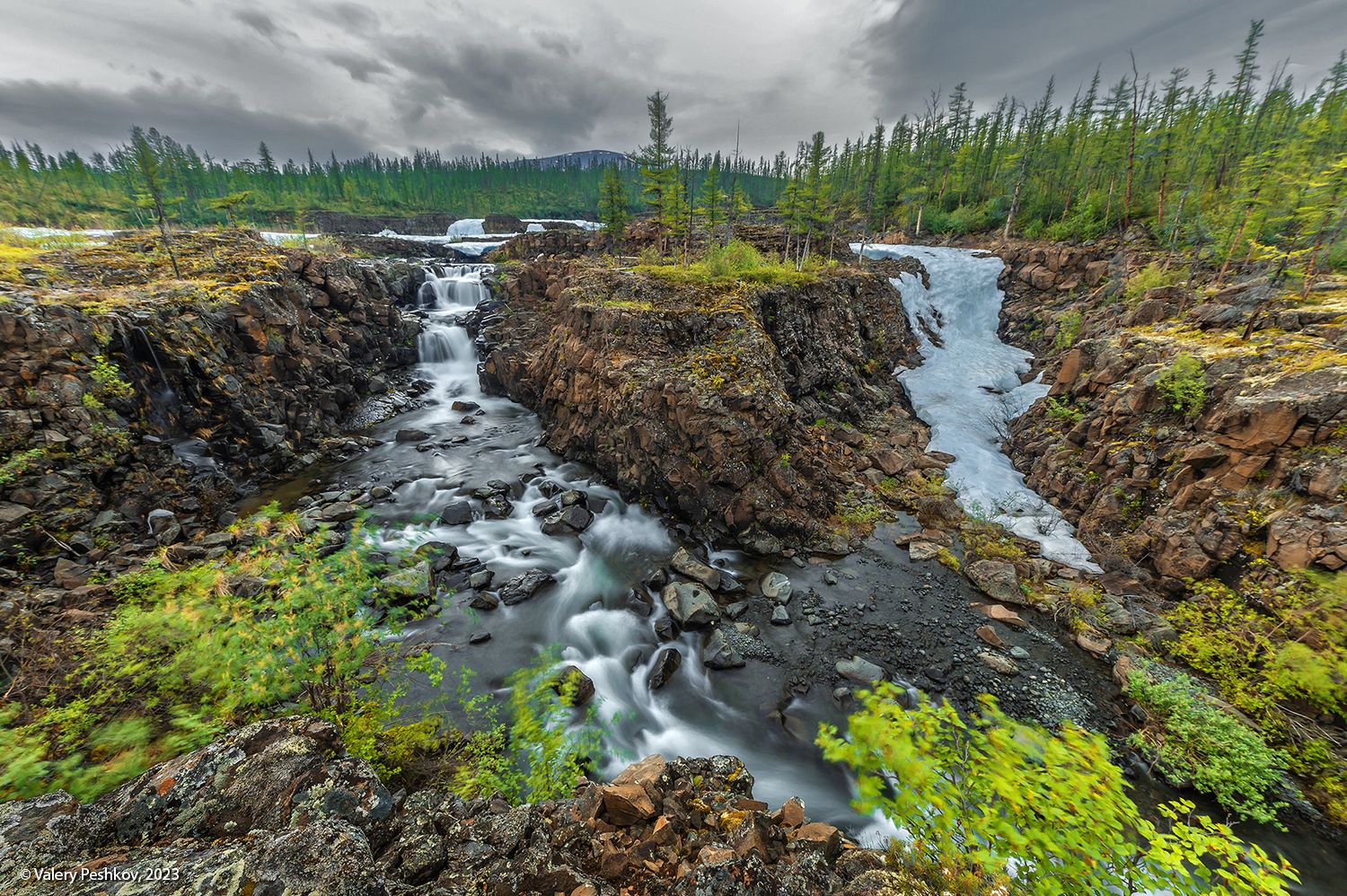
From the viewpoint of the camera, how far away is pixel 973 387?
28.6 m

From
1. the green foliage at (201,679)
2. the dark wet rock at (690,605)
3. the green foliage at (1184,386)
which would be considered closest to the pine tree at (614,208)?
the dark wet rock at (690,605)

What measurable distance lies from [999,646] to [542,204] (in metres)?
148

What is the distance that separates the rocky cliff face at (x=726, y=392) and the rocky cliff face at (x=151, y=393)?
11602 millimetres

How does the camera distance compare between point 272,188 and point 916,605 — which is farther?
point 272,188

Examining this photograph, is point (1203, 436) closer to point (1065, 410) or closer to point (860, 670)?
point (1065, 410)

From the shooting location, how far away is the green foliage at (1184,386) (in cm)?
1502

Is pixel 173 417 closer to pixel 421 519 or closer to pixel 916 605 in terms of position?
pixel 421 519

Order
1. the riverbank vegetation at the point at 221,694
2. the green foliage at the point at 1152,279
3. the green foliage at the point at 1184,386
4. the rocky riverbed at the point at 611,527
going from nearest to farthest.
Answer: the riverbank vegetation at the point at 221,694 → the rocky riverbed at the point at 611,527 → the green foliage at the point at 1184,386 → the green foliage at the point at 1152,279

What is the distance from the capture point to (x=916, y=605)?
14.2 m

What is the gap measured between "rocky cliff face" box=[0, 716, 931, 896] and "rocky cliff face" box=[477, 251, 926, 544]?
11236mm

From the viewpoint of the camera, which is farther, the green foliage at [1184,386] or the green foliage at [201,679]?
the green foliage at [1184,386]

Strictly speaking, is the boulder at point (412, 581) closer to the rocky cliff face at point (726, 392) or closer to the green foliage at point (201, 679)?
the green foliage at point (201, 679)

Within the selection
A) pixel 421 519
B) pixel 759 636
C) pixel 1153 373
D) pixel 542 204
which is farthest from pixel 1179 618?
pixel 542 204

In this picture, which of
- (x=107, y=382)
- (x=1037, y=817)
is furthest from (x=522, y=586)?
(x=107, y=382)
